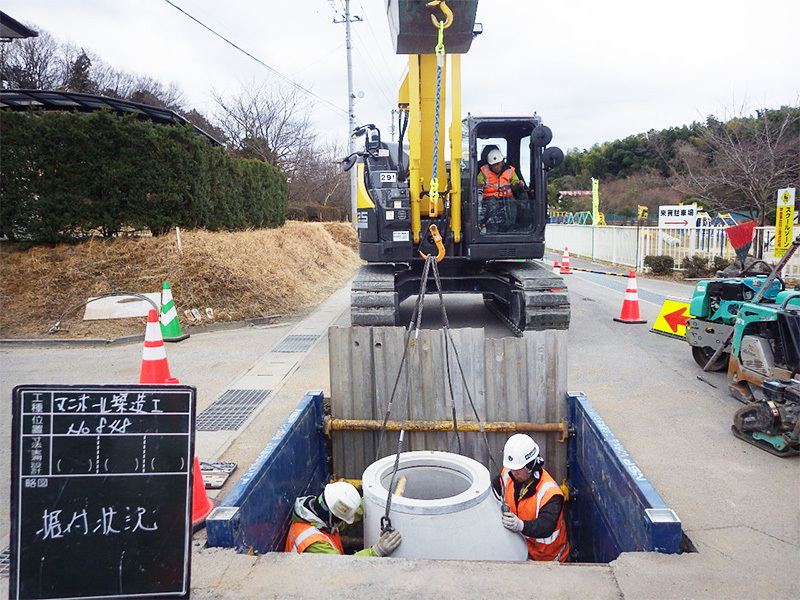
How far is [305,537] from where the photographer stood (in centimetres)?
329

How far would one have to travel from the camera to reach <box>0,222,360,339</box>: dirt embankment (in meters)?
9.59

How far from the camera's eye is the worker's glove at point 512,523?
328 centimetres

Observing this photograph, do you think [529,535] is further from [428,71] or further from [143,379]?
[428,71]

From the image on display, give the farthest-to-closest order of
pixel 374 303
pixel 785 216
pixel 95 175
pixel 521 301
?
pixel 95 175 → pixel 785 216 → pixel 521 301 → pixel 374 303

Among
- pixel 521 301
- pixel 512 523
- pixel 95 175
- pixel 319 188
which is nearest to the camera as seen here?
pixel 512 523

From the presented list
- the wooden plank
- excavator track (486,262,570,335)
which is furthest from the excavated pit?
excavator track (486,262,570,335)

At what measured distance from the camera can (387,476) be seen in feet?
12.1

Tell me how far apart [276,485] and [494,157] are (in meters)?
6.20

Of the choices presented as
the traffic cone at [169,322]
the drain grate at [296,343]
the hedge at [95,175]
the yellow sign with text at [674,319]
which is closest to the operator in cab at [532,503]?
the drain grate at [296,343]

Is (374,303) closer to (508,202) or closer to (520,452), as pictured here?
(508,202)

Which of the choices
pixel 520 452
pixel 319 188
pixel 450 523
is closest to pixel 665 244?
pixel 520 452

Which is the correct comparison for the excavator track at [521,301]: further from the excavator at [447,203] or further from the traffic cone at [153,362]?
the traffic cone at [153,362]

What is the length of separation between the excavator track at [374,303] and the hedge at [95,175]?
6.10m

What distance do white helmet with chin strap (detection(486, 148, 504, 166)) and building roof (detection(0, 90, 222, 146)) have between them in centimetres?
736
